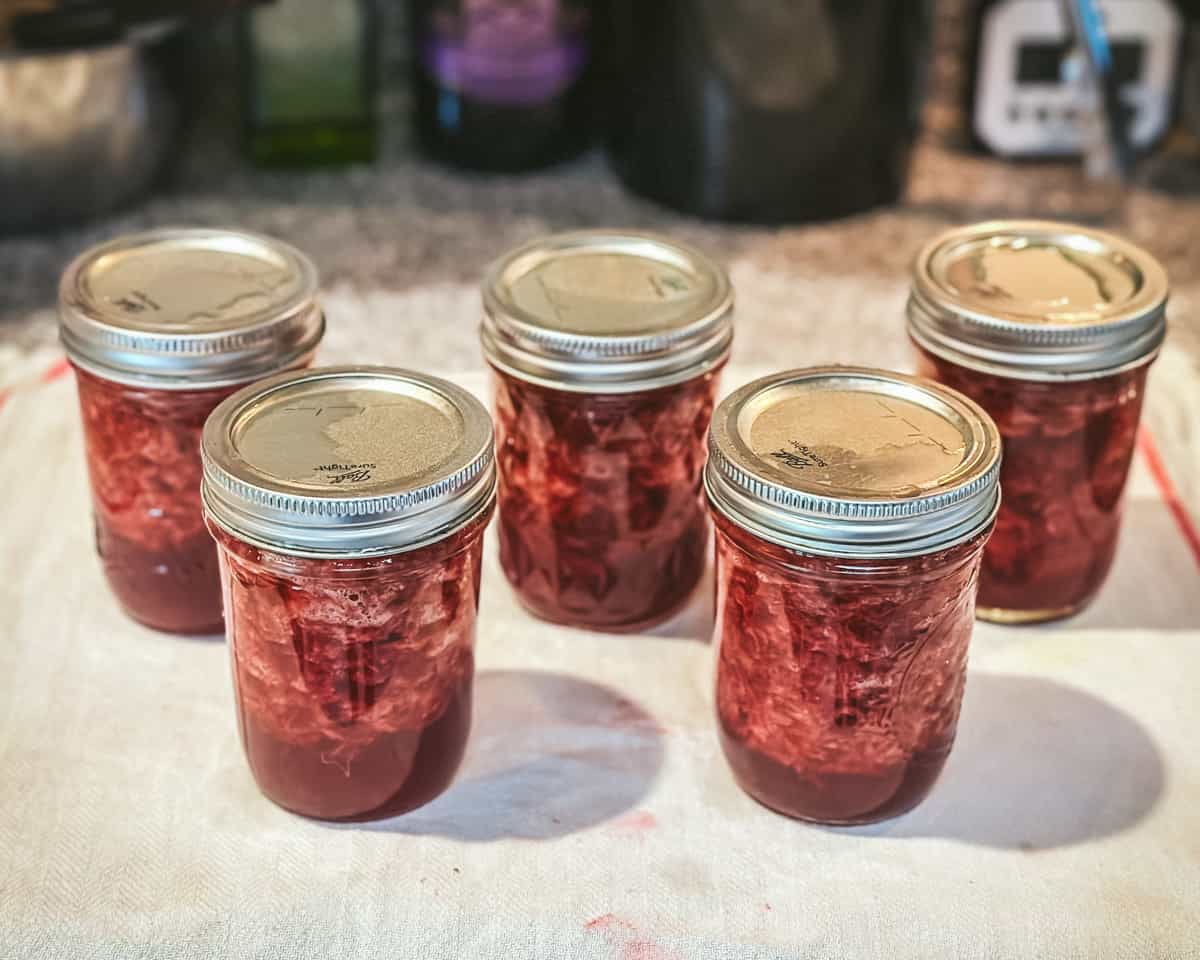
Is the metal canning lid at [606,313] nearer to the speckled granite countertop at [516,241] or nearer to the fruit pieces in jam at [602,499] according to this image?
the fruit pieces in jam at [602,499]

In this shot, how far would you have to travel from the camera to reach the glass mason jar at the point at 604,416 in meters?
0.64

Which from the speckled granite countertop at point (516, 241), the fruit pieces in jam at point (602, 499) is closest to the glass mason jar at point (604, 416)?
the fruit pieces in jam at point (602, 499)

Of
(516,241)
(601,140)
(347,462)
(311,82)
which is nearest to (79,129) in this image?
(311,82)

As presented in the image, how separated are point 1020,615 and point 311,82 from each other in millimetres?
756

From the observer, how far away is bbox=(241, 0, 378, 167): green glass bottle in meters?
1.20

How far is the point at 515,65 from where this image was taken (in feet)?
3.97

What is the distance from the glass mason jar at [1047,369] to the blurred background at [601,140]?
1.14 feet

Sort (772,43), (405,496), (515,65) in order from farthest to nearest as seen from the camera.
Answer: (515,65) < (772,43) < (405,496)

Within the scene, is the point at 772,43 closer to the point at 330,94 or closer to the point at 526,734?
the point at 330,94

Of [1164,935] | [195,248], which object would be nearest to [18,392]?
[195,248]

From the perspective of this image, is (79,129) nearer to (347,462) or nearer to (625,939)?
(347,462)

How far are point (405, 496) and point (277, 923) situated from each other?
0.15 meters

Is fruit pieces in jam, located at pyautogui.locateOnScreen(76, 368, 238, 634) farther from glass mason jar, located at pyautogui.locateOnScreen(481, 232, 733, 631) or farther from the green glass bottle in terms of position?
the green glass bottle

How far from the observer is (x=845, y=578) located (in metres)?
0.54
